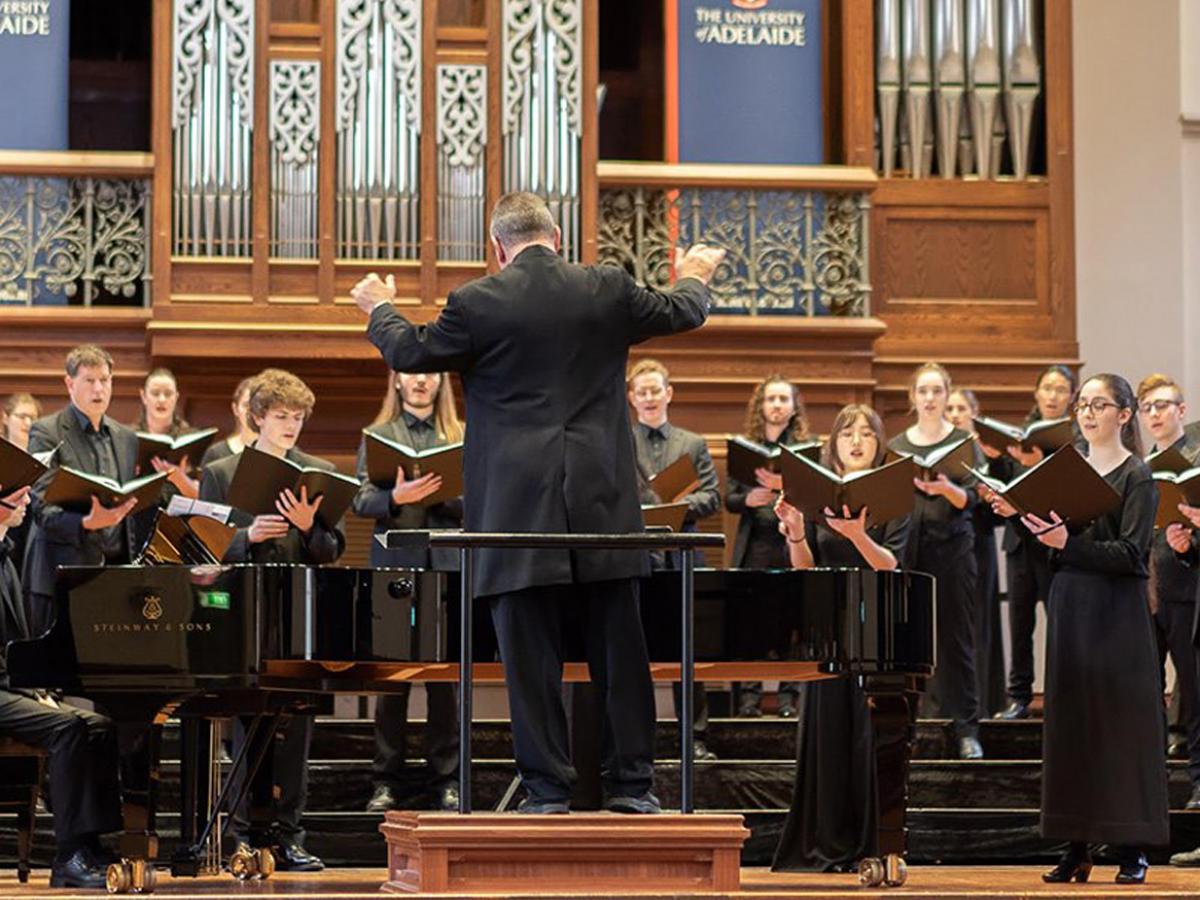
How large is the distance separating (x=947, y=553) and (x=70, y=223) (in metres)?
3.83

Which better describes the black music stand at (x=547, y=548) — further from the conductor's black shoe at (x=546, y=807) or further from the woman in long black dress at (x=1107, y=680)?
the woman in long black dress at (x=1107, y=680)

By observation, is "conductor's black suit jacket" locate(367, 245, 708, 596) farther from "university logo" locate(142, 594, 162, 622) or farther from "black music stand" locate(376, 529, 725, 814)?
"university logo" locate(142, 594, 162, 622)

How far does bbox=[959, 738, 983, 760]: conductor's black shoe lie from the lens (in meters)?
7.58

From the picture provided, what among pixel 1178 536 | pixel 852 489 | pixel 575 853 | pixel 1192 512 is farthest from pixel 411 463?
pixel 1178 536

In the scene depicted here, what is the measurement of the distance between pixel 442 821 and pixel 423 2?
5246mm

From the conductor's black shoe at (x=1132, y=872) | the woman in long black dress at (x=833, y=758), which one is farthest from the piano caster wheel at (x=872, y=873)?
the conductor's black shoe at (x=1132, y=872)

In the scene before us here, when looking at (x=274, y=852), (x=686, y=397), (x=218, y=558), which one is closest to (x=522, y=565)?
(x=218, y=558)

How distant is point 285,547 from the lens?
653 cm

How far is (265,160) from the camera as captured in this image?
30.2 ft

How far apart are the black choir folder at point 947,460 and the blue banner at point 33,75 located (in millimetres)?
3860

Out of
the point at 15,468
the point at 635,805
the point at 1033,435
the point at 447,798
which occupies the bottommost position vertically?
the point at 447,798

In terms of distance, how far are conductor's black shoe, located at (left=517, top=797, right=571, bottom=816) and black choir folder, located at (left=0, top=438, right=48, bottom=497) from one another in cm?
171

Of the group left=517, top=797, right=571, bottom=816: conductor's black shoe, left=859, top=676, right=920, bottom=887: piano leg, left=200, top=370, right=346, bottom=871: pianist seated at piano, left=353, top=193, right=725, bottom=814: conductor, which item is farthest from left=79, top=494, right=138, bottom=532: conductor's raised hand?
left=859, top=676, right=920, bottom=887: piano leg

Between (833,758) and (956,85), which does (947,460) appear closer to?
(833,758)
